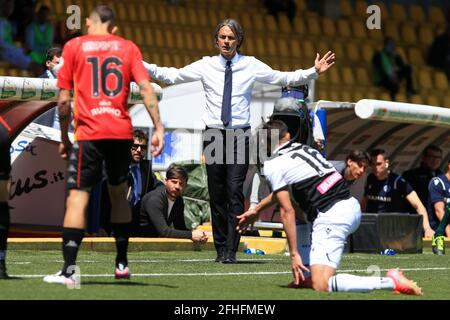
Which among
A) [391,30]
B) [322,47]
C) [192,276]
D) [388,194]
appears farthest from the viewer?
[391,30]

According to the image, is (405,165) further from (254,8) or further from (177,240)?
(254,8)

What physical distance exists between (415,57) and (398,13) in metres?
1.20

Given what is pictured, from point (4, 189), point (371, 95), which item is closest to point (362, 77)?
point (371, 95)

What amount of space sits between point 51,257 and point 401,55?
1820 cm

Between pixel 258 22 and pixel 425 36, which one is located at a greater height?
pixel 425 36

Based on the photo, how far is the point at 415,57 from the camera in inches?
Answer: 1186

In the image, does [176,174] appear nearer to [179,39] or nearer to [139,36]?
[139,36]

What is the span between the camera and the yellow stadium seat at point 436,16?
102 ft

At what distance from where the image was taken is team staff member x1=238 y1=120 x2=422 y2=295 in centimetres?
881

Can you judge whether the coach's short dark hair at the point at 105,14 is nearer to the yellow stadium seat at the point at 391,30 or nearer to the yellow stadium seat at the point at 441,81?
the yellow stadium seat at the point at 441,81

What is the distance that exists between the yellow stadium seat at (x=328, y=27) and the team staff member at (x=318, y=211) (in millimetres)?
19829
